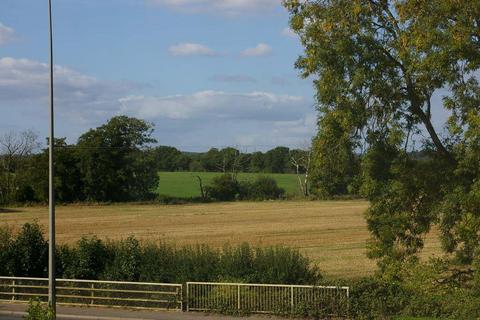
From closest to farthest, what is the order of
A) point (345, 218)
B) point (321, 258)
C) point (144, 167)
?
point (321, 258) → point (345, 218) → point (144, 167)

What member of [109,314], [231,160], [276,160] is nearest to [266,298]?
[109,314]

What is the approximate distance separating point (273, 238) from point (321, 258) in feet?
41.8

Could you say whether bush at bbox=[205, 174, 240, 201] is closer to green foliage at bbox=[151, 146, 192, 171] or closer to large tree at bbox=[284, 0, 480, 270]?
green foliage at bbox=[151, 146, 192, 171]

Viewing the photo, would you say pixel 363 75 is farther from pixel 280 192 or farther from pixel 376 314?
pixel 280 192

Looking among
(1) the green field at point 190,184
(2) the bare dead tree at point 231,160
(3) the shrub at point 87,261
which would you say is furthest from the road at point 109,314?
(2) the bare dead tree at point 231,160

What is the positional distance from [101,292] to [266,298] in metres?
6.69

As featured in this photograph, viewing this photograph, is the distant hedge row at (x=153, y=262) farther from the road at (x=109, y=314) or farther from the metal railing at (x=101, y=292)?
the road at (x=109, y=314)

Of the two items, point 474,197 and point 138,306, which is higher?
point 474,197

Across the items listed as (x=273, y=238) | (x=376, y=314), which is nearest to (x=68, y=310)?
(x=376, y=314)

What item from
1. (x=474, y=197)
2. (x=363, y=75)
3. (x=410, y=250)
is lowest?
(x=410, y=250)

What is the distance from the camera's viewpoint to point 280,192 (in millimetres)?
113062

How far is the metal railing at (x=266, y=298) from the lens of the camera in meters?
22.0

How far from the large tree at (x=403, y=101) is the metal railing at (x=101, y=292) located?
759 centimetres

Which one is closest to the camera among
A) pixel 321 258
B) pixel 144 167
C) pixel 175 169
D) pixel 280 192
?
pixel 321 258
